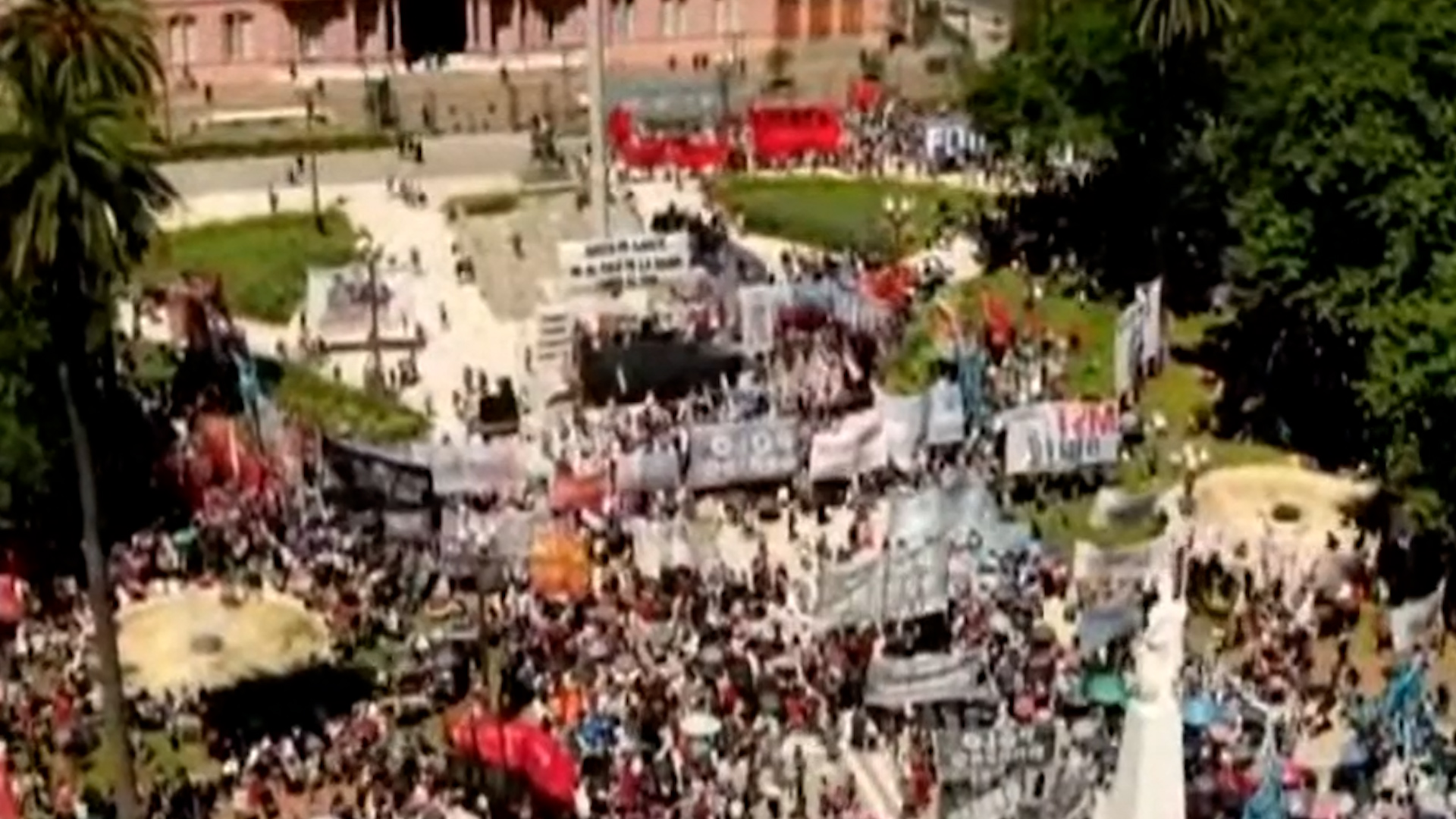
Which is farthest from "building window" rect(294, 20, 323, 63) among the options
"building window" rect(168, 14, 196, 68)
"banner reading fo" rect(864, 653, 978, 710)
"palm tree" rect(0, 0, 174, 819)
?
"banner reading fo" rect(864, 653, 978, 710)

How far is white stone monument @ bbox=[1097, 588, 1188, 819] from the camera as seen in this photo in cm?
3472

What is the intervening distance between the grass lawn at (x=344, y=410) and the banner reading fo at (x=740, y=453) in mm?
7630

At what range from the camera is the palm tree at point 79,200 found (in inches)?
1839

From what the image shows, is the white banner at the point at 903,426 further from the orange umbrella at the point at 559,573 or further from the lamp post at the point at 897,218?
the lamp post at the point at 897,218

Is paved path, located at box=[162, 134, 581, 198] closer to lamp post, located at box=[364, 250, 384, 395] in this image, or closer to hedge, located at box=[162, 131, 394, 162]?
hedge, located at box=[162, 131, 394, 162]

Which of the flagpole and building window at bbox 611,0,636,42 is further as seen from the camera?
building window at bbox 611,0,636,42

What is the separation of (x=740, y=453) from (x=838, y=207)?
79.2ft

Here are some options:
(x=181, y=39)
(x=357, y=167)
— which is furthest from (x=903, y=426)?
(x=181, y=39)

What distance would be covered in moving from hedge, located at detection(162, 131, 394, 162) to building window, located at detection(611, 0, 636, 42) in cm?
1321

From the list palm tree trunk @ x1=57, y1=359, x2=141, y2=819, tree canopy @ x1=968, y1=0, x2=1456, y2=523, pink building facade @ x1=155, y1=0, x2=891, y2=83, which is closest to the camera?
palm tree trunk @ x1=57, y1=359, x2=141, y2=819

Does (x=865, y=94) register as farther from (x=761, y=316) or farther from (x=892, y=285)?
(x=761, y=316)

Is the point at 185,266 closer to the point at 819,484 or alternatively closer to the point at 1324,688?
the point at 819,484

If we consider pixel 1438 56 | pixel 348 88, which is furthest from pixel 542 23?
pixel 1438 56

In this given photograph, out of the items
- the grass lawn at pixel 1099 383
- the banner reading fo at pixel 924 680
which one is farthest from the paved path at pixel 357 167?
the banner reading fo at pixel 924 680
